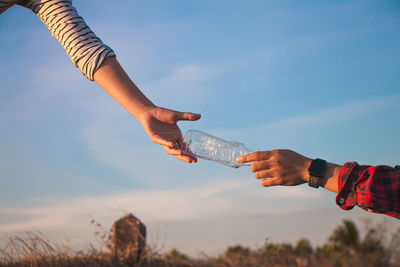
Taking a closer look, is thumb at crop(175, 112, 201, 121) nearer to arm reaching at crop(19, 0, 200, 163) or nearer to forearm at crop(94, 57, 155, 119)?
arm reaching at crop(19, 0, 200, 163)

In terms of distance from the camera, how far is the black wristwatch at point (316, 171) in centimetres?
240

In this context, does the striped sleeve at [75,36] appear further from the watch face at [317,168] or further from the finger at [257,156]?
the watch face at [317,168]

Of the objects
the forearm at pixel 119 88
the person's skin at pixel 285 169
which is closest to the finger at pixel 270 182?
the person's skin at pixel 285 169

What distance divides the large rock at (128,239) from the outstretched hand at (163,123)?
240 inches

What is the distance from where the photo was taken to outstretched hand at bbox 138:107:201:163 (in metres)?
2.81

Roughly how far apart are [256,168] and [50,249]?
5.68 meters

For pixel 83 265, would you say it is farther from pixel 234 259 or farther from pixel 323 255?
pixel 323 255

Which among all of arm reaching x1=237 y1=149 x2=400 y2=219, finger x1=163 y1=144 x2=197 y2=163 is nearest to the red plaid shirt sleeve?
arm reaching x1=237 y1=149 x2=400 y2=219

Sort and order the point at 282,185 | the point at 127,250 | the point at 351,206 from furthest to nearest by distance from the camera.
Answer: the point at 127,250 → the point at 282,185 → the point at 351,206

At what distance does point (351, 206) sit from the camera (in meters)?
2.33

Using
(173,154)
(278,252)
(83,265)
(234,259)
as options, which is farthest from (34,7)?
(278,252)

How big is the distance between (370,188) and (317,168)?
346 mm

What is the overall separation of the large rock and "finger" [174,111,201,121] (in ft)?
20.3

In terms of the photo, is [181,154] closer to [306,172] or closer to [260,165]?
[260,165]
